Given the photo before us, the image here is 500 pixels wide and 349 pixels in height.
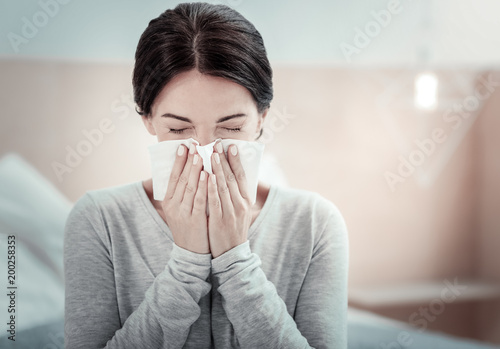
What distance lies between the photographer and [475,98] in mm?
1503

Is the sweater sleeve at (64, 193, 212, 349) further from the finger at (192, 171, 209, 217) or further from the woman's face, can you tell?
the woman's face

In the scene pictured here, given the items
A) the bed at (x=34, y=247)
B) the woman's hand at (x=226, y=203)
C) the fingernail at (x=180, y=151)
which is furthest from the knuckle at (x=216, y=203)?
the bed at (x=34, y=247)

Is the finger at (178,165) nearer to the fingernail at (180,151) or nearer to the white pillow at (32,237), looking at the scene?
the fingernail at (180,151)

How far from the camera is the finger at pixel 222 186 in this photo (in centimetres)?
91

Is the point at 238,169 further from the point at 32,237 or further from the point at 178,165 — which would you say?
the point at 32,237

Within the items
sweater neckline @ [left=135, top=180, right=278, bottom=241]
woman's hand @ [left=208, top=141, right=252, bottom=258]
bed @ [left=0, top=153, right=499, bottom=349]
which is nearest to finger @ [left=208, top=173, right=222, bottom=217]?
woman's hand @ [left=208, top=141, right=252, bottom=258]

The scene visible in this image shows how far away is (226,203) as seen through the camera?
0.93 m

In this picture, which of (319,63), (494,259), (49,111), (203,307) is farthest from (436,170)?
(49,111)

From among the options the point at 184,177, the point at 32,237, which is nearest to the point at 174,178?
the point at 184,177

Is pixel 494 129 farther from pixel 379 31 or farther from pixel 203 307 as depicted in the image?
pixel 203 307

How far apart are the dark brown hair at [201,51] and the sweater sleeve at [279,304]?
1.01 feet

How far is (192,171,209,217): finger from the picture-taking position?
908 millimetres

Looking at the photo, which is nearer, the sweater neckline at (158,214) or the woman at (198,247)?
the woman at (198,247)

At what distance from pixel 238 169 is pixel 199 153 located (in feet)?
0.25
